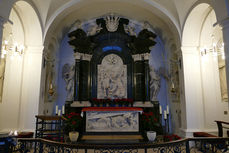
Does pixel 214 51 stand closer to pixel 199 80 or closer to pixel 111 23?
pixel 199 80

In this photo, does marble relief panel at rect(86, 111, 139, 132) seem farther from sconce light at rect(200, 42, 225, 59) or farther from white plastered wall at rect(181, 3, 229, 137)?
sconce light at rect(200, 42, 225, 59)

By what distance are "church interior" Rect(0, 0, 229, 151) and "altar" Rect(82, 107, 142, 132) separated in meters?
0.04

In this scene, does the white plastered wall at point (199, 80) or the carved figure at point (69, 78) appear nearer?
the white plastered wall at point (199, 80)

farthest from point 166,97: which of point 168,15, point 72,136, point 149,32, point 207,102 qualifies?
point 72,136

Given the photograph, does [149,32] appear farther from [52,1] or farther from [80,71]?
[52,1]

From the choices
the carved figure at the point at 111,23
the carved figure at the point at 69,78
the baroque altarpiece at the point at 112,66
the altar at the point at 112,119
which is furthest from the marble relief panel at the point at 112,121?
the carved figure at the point at 111,23

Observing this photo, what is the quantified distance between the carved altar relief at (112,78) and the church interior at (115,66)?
0.05 meters

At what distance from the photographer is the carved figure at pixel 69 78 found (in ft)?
29.4

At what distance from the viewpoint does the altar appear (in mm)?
6836

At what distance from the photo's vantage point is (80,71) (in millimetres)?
8836

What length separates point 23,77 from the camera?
6590 mm

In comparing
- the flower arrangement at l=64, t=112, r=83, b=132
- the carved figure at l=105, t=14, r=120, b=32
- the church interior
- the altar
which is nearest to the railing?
the church interior

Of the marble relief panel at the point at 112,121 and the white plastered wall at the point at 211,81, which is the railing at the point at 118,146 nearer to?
the white plastered wall at the point at 211,81

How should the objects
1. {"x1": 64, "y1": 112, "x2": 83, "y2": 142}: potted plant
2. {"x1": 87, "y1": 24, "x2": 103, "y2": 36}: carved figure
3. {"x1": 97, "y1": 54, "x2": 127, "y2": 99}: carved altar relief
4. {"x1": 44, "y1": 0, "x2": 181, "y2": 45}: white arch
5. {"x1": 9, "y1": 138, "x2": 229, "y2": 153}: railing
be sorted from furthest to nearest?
{"x1": 87, "y1": 24, "x2": 103, "y2": 36}: carved figure, {"x1": 97, "y1": 54, "x2": 127, "y2": 99}: carved altar relief, {"x1": 44, "y1": 0, "x2": 181, "y2": 45}: white arch, {"x1": 64, "y1": 112, "x2": 83, "y2": 142}: potted plant, {"x1": 9, "y1": 138, "x2": 229, "y2": 153}: railing
